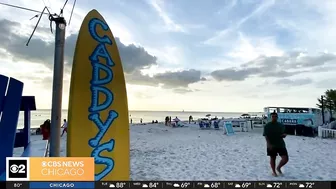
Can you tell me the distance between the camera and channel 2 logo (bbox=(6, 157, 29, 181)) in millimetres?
2939

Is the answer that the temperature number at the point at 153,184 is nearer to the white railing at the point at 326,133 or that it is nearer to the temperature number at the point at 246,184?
the temperature number at the point at 246,184

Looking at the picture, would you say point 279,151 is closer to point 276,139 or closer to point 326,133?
point 276,139

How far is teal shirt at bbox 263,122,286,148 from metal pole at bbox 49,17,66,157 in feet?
15.0

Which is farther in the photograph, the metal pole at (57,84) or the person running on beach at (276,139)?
the person running on beach at (276,139)

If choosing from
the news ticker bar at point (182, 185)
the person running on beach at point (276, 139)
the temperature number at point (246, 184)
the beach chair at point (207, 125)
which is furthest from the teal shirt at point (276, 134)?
the beach chair at point (207, 125)

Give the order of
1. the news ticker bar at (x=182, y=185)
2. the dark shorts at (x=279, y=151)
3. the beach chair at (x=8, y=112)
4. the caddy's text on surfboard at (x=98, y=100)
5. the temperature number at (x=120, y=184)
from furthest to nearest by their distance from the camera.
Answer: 1. the dark shorts at (x=279, y=151)
2. the caddy's text on surfboard at (x=98, y=100)
3. the beach chair at (x=8, y=112)
4. the temperature number at (x=120, y=184)
5. the news ticker bar at (x=182, y=185)

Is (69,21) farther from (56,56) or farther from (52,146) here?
(52,146)

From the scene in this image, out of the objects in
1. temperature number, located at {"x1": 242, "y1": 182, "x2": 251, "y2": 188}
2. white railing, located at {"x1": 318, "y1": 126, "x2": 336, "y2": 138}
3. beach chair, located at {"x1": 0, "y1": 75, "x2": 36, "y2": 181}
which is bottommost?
white railing, located at {"x1": 318, "y1": 126, "x2": 336, "y2": 138}

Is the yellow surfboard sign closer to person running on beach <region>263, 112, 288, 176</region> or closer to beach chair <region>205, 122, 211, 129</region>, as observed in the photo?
person running on beach <region>263, 112, 288, 176</region>

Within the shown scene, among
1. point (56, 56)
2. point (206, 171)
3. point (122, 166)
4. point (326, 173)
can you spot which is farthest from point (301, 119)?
point (56, 56)

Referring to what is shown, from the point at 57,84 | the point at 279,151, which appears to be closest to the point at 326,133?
the point at 279,151

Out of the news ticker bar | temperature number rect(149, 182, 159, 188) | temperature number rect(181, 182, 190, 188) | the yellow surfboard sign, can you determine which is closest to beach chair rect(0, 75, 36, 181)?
the yellow surfboard sign

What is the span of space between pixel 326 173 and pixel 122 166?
516cm

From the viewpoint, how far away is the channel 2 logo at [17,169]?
9.64 feet
